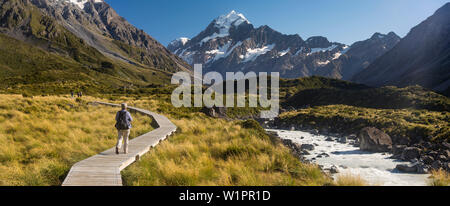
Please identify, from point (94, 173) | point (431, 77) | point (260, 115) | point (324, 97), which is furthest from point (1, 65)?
point (431, 77)

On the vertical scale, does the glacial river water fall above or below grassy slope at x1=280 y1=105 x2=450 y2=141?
below

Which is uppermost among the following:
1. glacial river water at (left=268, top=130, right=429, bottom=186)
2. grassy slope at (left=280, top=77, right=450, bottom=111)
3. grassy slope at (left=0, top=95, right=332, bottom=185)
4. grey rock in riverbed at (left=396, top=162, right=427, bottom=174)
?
grassy slope at (left=280, top=77, right=450, bottom=111)

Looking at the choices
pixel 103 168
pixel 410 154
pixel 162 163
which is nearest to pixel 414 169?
pixel 410 154

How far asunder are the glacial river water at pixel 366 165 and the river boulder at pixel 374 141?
83 centimetres

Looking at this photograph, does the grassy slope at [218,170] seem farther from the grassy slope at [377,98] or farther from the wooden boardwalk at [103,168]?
the grassy slope at [377,98]

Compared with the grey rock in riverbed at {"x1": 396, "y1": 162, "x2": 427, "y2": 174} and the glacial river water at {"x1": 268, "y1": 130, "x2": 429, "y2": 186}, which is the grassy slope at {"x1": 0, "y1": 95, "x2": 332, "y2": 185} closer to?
the glacial river water at {"x1": 268, "y1": 130, "x2": 429, "y2": 186}

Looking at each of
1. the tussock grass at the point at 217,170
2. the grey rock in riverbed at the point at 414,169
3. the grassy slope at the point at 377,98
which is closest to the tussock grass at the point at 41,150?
the tussock grass at the point at 217,170

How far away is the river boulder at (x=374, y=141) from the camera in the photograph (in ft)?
69.8

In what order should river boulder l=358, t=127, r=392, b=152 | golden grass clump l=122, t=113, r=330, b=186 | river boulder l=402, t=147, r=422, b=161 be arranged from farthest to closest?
river boulder l=358, t=127, r=392, b=152 → river boulder l=402, t=147, r=422, b=161 → golden grass clump l=122, t=113, r=330, b=186

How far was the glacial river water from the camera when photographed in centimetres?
1245

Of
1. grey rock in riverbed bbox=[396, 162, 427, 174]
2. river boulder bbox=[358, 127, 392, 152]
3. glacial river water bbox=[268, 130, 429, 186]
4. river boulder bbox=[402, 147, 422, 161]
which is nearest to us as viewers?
glacial river water bbox=[268, 130, 429, 186]

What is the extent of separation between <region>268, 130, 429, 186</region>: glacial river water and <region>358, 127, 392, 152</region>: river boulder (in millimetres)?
827

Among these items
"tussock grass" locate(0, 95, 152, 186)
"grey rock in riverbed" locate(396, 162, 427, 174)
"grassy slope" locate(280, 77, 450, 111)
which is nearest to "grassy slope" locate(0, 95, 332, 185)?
"tussock grass" locate(0, 95, 152, 186)
